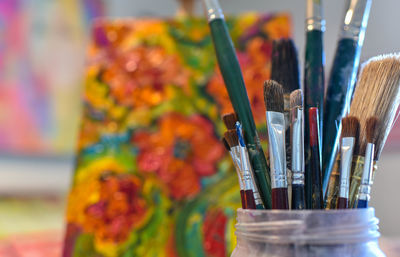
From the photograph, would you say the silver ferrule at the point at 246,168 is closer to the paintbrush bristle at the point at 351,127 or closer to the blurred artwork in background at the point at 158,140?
the paintbrush bristle at the point at 351,127

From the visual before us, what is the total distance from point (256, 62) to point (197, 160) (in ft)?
0.58

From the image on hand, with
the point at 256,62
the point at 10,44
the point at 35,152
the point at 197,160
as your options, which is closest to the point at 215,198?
the point at 197,160

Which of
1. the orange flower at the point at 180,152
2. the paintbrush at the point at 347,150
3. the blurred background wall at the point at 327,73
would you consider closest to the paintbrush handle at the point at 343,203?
the paintbrush at the point at 347,150

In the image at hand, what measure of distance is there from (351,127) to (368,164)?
22mm

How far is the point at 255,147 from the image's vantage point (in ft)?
0.81

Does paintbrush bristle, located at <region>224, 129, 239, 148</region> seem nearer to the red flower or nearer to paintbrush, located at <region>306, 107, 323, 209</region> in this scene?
paintbrush, located at <region>306, 107, 323, 209</region>

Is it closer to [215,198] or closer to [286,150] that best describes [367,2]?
[286,150]

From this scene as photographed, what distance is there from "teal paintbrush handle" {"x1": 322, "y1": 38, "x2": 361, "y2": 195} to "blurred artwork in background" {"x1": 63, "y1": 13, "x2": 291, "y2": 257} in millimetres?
265

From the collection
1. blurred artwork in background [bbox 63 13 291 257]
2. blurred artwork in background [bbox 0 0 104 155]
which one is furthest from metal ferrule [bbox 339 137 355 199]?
blurred artwork in background [bbox 0 0 104 155]

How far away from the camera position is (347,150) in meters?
0.23

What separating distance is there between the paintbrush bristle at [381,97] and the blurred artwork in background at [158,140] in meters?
0.29

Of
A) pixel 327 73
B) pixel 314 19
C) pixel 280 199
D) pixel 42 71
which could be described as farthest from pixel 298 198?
pixel 42 71

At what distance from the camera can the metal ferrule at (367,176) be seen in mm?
223

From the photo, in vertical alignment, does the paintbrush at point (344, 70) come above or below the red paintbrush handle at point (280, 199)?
above
